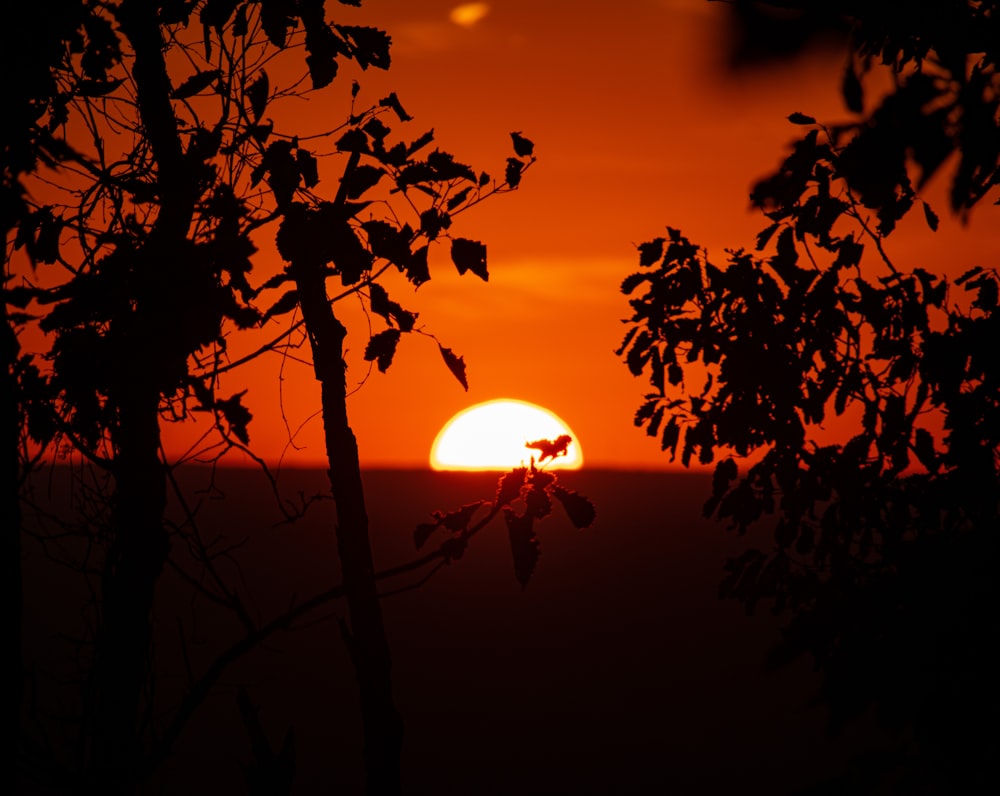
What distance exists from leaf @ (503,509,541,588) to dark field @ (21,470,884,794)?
974cm

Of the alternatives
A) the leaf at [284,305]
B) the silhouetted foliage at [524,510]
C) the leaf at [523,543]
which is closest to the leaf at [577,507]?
the silhouetted foliage at [524,510]

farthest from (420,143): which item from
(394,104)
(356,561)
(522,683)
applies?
(522,683)

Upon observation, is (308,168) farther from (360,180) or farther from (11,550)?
(11,550)

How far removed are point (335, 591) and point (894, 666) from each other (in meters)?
2.03

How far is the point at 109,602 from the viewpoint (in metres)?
3.24

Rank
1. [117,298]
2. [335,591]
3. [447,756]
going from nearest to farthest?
1. [117,298]
2. [335,591]
3. [447,756]

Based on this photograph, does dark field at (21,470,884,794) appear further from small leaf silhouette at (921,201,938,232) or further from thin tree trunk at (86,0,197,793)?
small leaf silhouette at (921,201,938,232)

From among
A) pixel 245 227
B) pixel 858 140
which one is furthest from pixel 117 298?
pixel 858 140

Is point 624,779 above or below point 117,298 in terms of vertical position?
below

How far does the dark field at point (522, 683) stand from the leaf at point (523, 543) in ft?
32.0

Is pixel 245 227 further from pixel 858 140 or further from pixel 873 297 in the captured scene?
pixel 873 297

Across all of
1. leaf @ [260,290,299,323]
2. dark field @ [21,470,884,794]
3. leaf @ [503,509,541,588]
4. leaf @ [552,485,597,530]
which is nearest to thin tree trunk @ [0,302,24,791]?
leaf @ [260,290,299,323]

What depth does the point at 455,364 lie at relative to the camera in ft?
11.2

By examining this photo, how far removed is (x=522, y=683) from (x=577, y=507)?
43.2 m
